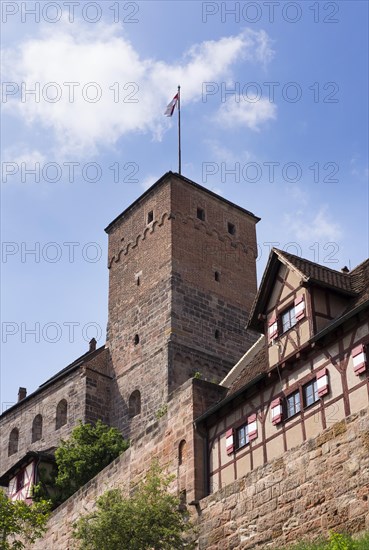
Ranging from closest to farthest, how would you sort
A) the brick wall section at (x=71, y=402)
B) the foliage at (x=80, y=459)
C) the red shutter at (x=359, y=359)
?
the red shutter at (x=359, y=359), the foliage at (x=80, y=459), the brick wall section at (x=71, y=402)

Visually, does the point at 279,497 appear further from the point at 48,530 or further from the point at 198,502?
the point at 48,530

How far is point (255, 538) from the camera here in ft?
78.6

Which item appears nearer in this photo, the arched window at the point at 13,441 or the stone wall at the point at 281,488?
the stone wall at the point at 281,488

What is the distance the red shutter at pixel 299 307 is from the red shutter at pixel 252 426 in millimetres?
2744

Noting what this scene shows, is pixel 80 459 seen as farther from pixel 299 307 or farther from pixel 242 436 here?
pixel 299 307

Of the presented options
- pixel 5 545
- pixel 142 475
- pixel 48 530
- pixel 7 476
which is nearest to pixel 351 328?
pixel 142 475

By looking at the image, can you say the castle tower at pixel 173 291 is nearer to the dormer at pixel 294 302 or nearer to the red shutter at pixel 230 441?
the red shutter at pixel 230 441

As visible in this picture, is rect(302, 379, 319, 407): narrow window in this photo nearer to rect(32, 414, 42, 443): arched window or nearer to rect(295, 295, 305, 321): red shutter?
rect(295, 295, 305, 321): red shutter

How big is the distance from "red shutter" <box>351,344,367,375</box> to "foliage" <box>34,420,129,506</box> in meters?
17.5

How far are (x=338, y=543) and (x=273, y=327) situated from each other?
802 centimetres

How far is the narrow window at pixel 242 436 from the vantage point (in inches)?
1018

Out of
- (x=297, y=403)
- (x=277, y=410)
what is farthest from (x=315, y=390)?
(x=277, y=410)

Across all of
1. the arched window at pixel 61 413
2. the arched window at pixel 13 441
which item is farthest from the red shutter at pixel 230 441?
the arched window at pixel 13 441

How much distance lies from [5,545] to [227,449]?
6943 millimetres
